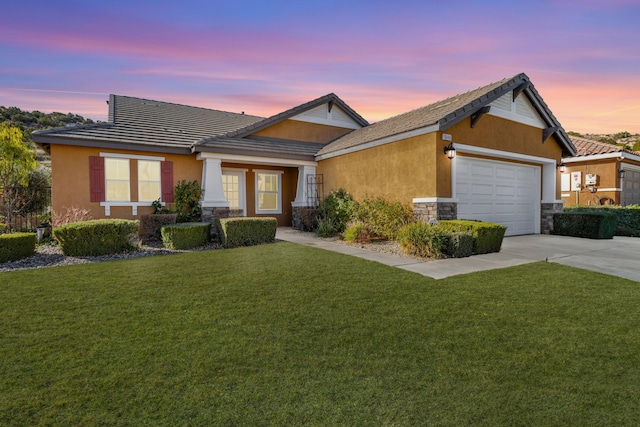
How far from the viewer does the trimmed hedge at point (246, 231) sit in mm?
9227

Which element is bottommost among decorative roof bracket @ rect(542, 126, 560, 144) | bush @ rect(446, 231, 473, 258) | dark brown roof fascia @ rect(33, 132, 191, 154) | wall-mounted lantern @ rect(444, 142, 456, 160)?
bush @ rect(446, 231, 473, 258)

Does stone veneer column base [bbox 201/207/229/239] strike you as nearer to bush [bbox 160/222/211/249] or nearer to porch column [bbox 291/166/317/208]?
bush [bbox 160/222/211/249]

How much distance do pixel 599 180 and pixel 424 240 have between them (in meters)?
16.9

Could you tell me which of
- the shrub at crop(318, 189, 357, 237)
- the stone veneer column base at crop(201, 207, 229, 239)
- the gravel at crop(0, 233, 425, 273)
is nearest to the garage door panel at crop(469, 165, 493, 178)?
the gravel at crop(0, 233, 425, 273)

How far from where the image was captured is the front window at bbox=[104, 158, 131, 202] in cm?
1116

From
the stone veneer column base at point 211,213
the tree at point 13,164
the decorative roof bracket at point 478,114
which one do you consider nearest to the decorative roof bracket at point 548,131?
the decorative roof bracket at point 478,114

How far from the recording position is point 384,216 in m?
10.8

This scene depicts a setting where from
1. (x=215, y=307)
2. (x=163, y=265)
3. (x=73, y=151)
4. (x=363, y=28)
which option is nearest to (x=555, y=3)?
(x=363, y=28)

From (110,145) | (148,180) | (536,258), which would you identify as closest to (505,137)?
(536,258)

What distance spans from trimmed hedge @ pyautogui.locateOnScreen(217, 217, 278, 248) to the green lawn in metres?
3.46

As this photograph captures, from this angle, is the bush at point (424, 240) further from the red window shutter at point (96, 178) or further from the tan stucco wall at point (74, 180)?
the red window shutter at point (96, 178)

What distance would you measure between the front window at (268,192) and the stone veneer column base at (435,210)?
282 inches

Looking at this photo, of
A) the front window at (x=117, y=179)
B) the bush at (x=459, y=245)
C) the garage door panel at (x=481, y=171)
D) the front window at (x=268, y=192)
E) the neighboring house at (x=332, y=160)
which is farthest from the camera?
the front window at (x=268, y=192)

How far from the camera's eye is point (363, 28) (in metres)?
9.89
